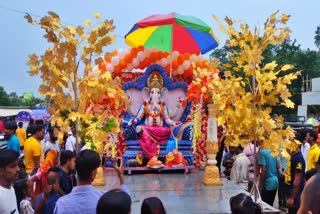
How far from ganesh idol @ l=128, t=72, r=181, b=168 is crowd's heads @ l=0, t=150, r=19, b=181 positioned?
7245mm

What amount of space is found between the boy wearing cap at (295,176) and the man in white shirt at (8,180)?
3.27m

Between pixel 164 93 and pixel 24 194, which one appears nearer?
pixel 24 194

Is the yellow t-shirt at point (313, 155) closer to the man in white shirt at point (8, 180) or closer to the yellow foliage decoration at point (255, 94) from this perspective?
the yellow foliage decoration at point (255, 94)

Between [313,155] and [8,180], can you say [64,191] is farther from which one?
[313,155]

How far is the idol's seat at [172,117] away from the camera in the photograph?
10609 millimetres

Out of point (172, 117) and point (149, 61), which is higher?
point (149, 61)

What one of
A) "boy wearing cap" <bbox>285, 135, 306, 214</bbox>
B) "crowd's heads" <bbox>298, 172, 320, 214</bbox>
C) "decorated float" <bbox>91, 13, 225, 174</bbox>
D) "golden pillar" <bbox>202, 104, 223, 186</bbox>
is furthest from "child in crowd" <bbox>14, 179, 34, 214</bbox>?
Answer: "decorated float" <bbox>91, 13, 225, 174</bbox>

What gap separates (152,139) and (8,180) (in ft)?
24.4

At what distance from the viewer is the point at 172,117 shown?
11.1m

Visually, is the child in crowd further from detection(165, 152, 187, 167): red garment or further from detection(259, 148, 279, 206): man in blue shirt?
detection(165, 152, 187, 167): red garment

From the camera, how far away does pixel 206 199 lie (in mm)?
7289

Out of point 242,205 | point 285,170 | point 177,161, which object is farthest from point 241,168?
point 242,205

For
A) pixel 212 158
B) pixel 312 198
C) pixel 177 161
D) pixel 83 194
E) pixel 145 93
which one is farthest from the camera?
pixel 145 93

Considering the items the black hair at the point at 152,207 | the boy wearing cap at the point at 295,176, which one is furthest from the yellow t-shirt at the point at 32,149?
the black hair at the point at 152,207
